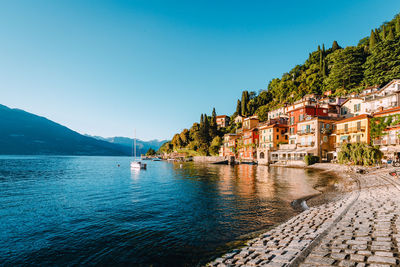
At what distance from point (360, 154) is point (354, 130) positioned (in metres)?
8.27

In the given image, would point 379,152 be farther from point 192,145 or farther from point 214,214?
Answer: point 192,145

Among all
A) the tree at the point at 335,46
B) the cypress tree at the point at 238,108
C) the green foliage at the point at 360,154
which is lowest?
the green foliage at the point at 360,154

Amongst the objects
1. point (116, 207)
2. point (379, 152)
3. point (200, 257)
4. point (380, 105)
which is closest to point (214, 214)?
point (200, 257)

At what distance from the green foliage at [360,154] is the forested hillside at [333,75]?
1536 inches

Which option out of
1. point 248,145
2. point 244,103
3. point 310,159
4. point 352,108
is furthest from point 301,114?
point 244,103

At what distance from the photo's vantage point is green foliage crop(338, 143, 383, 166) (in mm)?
35156

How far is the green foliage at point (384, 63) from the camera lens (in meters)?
61.5

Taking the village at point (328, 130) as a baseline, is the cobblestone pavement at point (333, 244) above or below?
below

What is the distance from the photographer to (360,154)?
123 feet

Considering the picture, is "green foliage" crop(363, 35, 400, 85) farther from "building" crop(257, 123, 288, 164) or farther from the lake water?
the lake water

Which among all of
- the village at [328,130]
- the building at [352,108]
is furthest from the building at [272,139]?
the building at [352,108]

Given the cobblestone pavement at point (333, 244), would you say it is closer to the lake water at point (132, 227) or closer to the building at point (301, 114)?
the lake water at point (132, 227)

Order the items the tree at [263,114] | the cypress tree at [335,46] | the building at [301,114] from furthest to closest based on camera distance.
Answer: the cypress tree at [335,46]
the tree at [263,114]
the building at [301,114]

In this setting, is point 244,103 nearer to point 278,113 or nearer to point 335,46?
point 278,113
